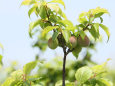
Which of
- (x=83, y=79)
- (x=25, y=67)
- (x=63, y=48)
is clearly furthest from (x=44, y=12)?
(x=83, y=79)

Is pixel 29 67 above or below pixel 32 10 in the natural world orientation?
below

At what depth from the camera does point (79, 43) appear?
5.14 ft

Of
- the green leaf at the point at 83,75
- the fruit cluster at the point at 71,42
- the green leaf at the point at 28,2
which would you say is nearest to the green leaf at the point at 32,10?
the green leaf at the point at 28,2

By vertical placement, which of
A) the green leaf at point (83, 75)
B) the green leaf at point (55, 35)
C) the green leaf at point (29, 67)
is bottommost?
the green leaf at point (83, 75)

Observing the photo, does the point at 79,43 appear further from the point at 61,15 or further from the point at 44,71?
the point at 44,71

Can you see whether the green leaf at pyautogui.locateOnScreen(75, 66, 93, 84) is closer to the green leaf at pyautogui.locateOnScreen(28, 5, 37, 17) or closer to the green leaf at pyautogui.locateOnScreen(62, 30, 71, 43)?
the green leaf at pyautogui.locateOnScreen(62, 30, 71, 43)

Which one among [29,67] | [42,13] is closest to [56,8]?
[42,13]

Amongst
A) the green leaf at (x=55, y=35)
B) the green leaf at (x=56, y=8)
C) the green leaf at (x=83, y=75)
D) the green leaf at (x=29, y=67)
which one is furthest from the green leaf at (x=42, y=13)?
the green leaf at (x=83, y=75)

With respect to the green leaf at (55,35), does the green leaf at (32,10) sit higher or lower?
higher

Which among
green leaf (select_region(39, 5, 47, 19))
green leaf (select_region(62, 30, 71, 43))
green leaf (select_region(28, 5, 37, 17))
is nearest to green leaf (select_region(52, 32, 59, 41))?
green leaf (select_region(62, 30, 71, 43))

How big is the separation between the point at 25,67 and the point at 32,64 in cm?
6

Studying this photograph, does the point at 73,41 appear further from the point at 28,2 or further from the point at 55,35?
the point at 28,2

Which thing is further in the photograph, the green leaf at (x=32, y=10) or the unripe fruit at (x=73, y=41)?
the green leaf at (x=32, y=10)

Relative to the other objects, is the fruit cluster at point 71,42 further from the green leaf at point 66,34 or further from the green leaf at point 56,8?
the green leaf at point 56,8
